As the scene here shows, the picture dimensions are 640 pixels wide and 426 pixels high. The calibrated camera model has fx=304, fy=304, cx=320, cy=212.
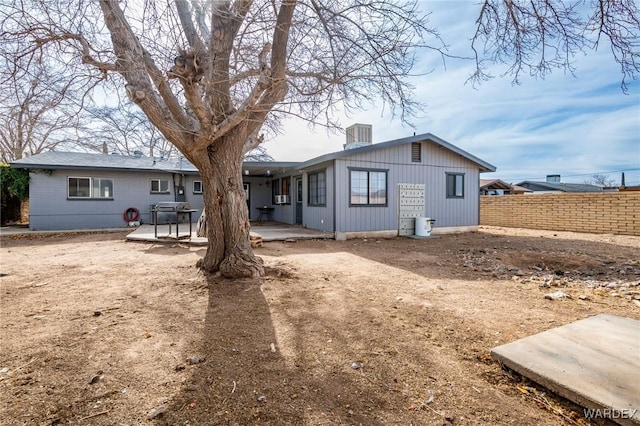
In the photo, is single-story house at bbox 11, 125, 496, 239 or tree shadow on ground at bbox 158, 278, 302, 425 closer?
tree shadow on ground at bbox 158, 278, 302, 425

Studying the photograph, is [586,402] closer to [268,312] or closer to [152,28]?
[268,312]

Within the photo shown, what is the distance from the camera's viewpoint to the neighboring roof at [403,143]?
9281 mm

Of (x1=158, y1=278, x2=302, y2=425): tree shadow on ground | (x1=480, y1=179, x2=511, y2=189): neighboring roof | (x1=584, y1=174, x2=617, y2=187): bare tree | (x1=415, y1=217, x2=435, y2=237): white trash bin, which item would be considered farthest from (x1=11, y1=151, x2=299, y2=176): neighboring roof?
(x1=584, y1=174, x2=617, y2=187): bare tree

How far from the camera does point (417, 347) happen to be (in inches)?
99.9

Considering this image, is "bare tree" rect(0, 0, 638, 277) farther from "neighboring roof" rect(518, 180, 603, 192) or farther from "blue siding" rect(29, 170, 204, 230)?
"neighboring roof" rect(518, 180, 603, 192)

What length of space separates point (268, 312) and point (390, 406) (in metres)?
1.81

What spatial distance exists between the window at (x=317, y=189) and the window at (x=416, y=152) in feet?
11.0

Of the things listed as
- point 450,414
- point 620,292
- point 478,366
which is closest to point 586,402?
point 478,366

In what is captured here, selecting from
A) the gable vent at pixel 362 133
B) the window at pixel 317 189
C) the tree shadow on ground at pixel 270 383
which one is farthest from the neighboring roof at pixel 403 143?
the tree shadow on ground at pixel 270 383

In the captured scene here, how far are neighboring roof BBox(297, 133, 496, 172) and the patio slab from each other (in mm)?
7256

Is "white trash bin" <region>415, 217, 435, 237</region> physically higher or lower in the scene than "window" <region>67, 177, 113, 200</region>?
lower

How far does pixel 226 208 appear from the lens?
4605 mm

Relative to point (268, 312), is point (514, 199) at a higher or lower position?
higher

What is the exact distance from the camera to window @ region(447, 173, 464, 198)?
1170cm
